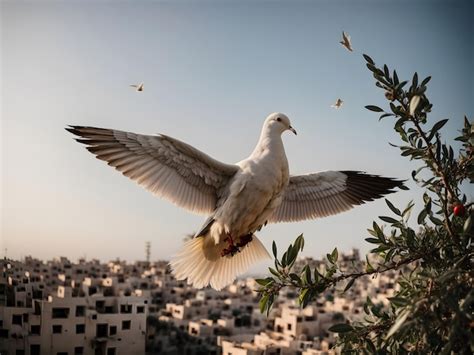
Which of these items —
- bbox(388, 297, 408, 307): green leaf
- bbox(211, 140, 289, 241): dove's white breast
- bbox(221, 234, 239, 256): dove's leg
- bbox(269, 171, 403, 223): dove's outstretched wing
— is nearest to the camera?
bbox(388, 297, 408, 307): green leaf

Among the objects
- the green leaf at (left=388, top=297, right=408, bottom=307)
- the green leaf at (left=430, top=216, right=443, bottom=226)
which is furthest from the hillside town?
the green leaf at (left=388, top=297, right=408, bottom=307)

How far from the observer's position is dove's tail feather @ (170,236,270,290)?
8.52ft

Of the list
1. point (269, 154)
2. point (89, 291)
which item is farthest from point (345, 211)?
point (89, 291)

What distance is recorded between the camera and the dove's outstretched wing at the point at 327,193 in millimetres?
2803

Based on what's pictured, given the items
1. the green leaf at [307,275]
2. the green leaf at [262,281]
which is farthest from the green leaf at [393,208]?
the green leaf at [262,281]

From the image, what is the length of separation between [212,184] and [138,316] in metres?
7.69

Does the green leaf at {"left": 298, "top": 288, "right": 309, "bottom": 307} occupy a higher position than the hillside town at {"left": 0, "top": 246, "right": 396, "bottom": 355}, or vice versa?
the green leaf at {"left": 298, "top": 288, "right": 309, "bottom": 307}

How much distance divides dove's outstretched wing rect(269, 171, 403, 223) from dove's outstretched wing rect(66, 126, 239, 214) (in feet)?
1.53

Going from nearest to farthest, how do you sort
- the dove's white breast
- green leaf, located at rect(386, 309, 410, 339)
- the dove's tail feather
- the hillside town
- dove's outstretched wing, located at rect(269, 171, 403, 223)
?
green leaf, located at rect(386, 309, 410, 339)
the dove's white breast
the dove's tail feather
dove's outstretched wing, located at rect(269, 171, 403, 223)
the hillside town

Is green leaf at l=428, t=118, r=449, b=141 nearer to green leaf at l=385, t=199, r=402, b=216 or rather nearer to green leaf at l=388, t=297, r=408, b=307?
green leaf at l=385, t=199, r=402, b=216

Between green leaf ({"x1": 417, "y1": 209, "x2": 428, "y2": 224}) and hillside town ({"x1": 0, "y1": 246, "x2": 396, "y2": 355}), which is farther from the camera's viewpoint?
hillside town ({"x1": 0, "y1": 246, "x2": 396, "y2": 355})

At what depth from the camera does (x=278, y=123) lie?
2459 mm

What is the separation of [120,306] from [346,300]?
956cm

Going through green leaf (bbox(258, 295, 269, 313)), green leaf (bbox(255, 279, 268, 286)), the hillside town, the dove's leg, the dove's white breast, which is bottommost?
the hillside town
